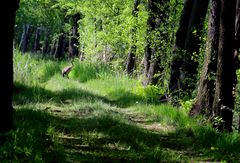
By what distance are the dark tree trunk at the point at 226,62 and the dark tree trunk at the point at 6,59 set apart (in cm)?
390

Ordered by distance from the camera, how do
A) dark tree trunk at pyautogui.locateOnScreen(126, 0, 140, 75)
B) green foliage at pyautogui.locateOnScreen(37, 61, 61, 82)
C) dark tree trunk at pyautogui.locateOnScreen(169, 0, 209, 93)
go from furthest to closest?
green foliage at pyautogui.locateOnScreen(37, 61, 61, 82), dark tree trunk at pyautogui.locateOnScreen(126, 0, 140, 75), dark tree trunk at pyautogui.locateOnScreen(169, 0, 209, 93)

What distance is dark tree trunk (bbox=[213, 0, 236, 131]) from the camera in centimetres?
731

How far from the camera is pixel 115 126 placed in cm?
752

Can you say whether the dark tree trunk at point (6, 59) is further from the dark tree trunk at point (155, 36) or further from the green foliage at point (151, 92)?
the dark tree trunk at point (155, 36)

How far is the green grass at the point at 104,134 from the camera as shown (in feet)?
17.1

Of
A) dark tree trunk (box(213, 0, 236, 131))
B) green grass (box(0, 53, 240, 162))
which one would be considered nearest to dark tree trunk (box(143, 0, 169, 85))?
green grass (box(0, 53, 240, 162))

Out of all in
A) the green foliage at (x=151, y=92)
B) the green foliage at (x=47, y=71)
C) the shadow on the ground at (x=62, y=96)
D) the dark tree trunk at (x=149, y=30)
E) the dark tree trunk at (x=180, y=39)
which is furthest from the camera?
the green foliage at (x=47, y=71)

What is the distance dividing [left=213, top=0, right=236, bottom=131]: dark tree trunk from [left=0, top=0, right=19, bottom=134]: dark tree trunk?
12.8ft

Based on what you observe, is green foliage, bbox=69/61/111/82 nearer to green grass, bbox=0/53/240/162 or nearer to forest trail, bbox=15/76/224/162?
green grass, bbox=0/53/240/162

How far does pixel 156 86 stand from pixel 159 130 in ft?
14.4

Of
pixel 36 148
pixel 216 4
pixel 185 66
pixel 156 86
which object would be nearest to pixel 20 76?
pixel 156 86

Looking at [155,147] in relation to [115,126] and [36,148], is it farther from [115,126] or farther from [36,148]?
[36,148]

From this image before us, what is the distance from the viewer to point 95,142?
6.36 metres

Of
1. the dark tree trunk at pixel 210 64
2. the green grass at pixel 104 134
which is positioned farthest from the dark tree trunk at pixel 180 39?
the dark tree trunk at pixel 210 64
